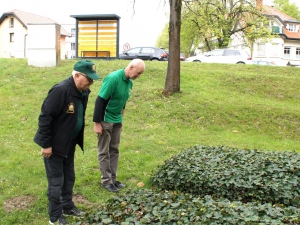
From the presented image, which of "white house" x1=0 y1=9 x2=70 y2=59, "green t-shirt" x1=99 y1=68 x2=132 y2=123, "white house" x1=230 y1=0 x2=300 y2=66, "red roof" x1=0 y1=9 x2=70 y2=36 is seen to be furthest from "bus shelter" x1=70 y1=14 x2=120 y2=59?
"white house" x1=230 y1=0 x2=300 y2=66

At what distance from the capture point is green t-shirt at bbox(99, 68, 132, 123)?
5.14 metres

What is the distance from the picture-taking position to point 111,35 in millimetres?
18188

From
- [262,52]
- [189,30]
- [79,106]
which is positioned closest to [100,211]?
[79,106]

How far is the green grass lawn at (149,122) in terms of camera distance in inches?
223

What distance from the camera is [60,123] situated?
161 inches

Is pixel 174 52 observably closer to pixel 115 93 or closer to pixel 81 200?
pixel 115 93

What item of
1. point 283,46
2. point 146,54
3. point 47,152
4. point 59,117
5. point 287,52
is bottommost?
point 47,152

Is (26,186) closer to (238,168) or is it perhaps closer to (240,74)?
(238,168)

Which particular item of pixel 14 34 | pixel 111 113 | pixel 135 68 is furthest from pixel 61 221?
pixel 14 34

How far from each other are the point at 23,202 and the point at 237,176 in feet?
9.70

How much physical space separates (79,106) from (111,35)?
14.4m

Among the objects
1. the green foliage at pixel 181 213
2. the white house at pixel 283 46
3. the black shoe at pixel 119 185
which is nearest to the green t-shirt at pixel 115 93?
the black shoe at pixel 119 185

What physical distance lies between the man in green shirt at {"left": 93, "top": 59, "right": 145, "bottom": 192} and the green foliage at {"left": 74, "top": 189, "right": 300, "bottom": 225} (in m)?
1.92

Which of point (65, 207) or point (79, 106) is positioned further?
point (65, 207)
